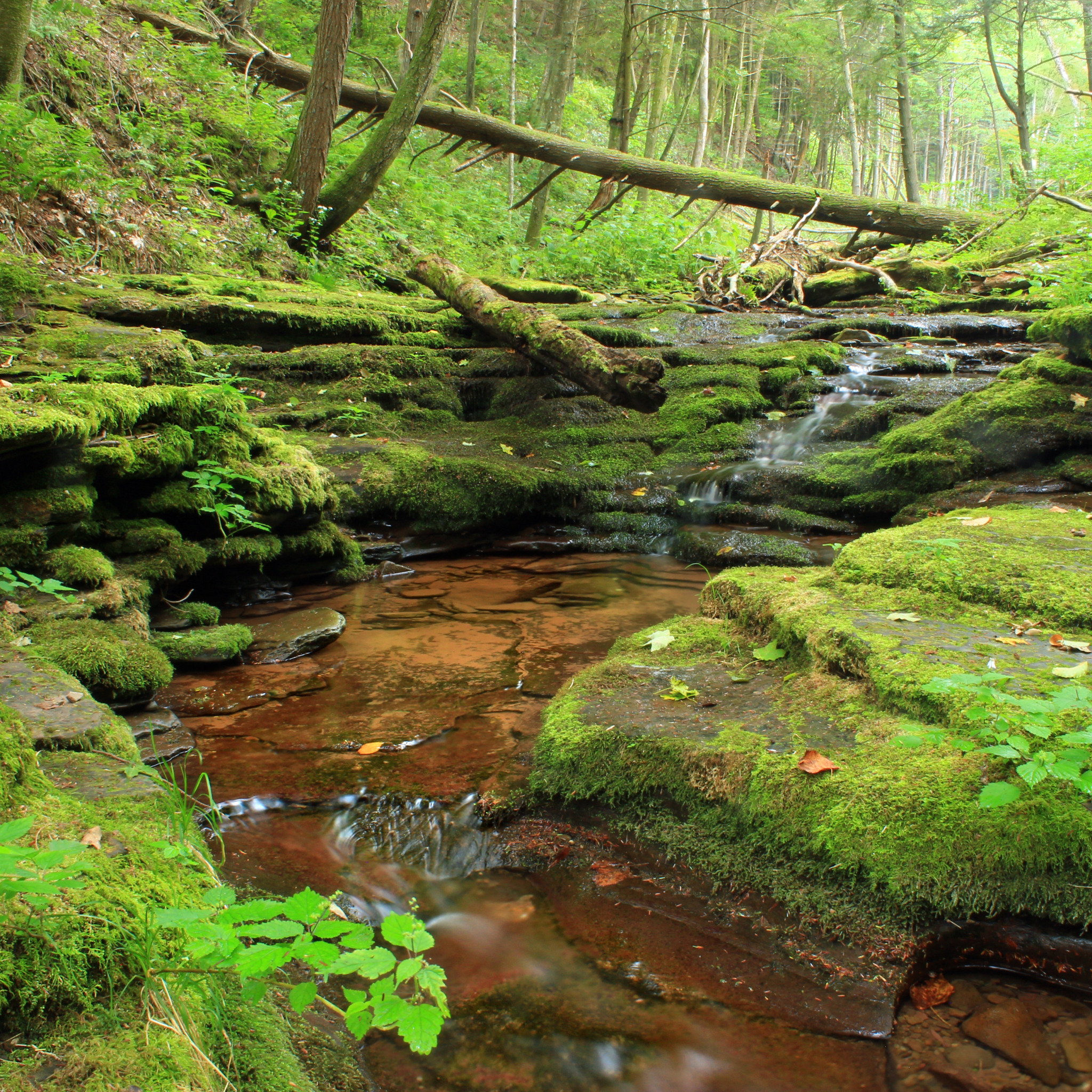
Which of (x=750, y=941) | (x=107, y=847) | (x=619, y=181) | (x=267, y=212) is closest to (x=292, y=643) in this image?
(x=107, y=847)

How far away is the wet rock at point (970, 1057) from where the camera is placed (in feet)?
5.78

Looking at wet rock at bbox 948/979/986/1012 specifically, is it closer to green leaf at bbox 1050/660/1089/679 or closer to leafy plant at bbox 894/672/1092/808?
leafy plant at bbox 894/672/1092/808

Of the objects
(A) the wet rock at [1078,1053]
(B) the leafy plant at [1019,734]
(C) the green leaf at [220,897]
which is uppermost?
(B) the leafy plant at [1019,734]

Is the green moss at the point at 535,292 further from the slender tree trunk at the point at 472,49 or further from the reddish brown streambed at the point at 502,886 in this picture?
the slender tree trunk at the point at 472,49

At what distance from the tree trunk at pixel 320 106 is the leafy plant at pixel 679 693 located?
34.7 feet

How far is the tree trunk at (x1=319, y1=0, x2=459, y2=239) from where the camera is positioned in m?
9.91

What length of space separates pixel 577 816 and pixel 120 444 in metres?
3.34

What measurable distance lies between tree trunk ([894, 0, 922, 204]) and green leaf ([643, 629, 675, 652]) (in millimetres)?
21523

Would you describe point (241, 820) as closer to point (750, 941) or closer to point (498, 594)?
point (750, 941)

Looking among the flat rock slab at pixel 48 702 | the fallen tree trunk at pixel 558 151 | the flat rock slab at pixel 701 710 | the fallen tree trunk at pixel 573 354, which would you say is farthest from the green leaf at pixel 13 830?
the fallen tree trunk at pixel 558 151

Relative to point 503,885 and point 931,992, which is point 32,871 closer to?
point 503,885

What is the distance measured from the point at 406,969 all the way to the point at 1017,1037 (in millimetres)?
1545

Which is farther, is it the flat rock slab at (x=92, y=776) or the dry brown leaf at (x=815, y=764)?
the dry brown leaf at (x=815, y=764)

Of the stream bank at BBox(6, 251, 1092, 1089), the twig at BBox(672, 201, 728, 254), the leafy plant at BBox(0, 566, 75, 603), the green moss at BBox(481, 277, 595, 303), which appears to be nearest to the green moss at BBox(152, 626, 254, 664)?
the stream bank at BBox(6, 251, 1092, 1089)
